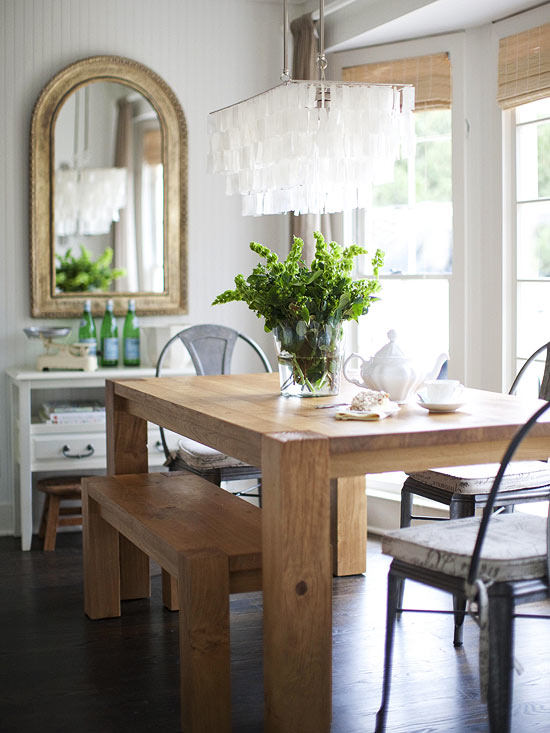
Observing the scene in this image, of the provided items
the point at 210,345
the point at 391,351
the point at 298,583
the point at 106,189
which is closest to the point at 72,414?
the point at 210,345

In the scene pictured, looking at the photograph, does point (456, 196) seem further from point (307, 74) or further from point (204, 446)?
point (204, 446)

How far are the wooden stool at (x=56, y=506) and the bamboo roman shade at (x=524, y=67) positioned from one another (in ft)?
7.96

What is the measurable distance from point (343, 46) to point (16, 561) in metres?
2.75

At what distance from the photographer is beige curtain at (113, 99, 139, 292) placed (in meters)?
4.46

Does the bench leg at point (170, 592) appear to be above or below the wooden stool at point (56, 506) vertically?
below

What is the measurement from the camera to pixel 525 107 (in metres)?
3.87

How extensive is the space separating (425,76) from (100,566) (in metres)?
2.53

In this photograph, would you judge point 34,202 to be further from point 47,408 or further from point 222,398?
point 222,398

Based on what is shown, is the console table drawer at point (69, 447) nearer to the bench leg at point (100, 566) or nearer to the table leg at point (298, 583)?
the bench leg at point (100, 566)

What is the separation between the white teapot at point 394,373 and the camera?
8.95 feet

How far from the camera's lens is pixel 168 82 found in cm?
459

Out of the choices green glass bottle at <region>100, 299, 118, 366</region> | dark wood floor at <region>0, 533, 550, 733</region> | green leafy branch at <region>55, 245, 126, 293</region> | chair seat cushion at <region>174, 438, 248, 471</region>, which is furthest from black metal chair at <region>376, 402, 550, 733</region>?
green leafy branch at <region>55, 245, 126, 293</region>

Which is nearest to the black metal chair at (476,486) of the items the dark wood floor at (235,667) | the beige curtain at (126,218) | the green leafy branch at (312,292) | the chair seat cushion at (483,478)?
the chair seat cushion at (483,478)

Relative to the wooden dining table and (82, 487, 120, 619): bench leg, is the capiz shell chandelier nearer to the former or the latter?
the wooden dining table
